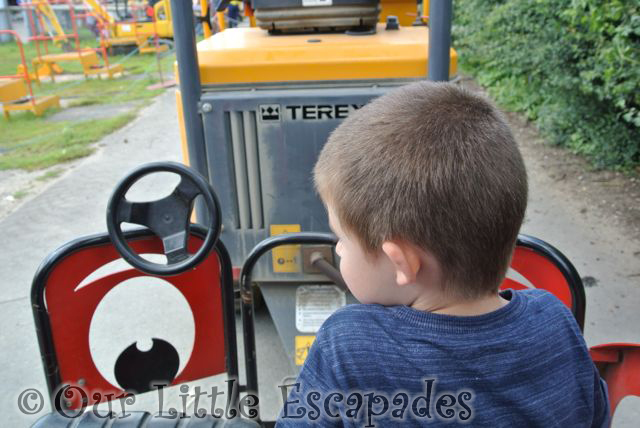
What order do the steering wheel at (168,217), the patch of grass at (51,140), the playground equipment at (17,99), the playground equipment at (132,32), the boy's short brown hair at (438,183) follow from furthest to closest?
the playground equipment at (132,32)
the playground equipment at (17,99)
the patch of grass at (51,140)
the steering wheel at (168,217)
the boy's short brown hair at (438,183)

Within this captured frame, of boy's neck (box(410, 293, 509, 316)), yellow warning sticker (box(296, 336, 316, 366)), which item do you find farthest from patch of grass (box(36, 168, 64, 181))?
boy's neck (box(410, 293, 509, 316))

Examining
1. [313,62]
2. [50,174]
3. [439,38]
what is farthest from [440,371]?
[50,174]

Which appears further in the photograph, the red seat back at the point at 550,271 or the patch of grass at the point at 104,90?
the patch of grass at the point at 104,90

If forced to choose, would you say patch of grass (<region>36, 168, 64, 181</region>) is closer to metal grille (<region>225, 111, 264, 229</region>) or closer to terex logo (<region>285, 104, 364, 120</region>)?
metal grille (<region>225, 111, 264, 229</region>)

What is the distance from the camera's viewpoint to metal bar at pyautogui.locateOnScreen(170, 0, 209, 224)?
2092mm

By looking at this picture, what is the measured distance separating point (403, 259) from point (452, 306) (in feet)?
0.42

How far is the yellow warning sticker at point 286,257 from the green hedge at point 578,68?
8.54 feet

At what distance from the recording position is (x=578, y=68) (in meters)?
5.16

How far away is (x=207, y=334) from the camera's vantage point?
6.55 feet

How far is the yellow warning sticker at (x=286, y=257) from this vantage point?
2.43 meters

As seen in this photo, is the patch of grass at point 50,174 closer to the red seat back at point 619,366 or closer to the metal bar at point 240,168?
the metal bar at point 240,168

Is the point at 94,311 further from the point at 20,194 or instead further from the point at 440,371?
the point at 20,194

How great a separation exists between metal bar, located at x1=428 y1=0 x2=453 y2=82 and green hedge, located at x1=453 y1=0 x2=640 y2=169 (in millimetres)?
2194

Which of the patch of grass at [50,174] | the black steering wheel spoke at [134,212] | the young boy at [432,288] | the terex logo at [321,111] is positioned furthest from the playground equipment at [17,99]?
the young boy at [432,288]
